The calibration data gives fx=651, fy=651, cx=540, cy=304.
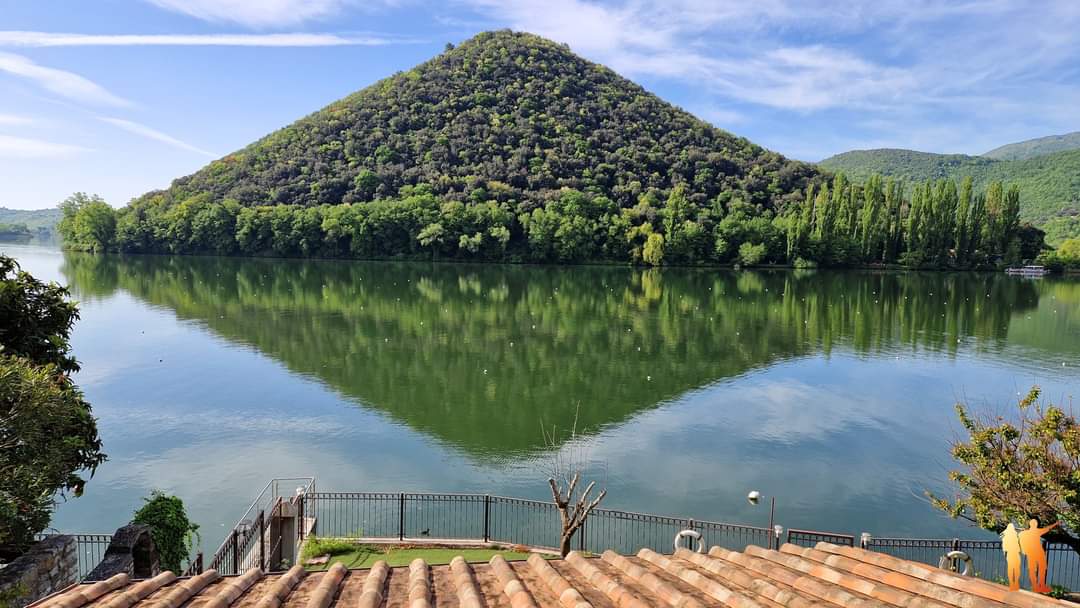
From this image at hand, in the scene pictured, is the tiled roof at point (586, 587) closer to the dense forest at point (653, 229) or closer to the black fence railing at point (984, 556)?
the black fence railing at point (984, 556)

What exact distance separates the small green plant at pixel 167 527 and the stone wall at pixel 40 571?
1539 millimetres

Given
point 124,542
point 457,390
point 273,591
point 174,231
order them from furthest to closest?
point 174,231 → point 457,390 → point 124,542 → point 273,591

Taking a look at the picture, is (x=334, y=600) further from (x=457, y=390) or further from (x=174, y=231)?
(x=174, y=231)

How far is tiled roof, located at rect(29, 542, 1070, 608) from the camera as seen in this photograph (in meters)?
6.04

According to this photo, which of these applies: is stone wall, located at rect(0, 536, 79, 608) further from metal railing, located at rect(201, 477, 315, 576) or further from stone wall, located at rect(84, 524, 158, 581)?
metal railing, located at rect(201, 477, 315, 576)

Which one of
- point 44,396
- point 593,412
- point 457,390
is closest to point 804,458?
point 593,412

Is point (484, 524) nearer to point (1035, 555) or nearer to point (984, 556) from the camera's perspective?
point (1035, 555)

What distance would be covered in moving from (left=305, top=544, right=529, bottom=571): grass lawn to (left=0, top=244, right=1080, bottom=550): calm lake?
3886mm

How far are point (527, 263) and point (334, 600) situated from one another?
93292 mm

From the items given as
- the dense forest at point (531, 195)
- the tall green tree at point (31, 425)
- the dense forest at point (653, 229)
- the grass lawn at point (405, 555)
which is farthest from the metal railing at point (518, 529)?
the dense forest at point (531, 195)

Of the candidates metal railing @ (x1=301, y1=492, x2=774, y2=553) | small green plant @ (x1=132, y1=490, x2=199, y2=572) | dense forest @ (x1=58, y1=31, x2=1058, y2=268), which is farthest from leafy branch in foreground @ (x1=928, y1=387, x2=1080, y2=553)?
dense forest @ (x1=58, y1=31, x2=1058, y2=268)

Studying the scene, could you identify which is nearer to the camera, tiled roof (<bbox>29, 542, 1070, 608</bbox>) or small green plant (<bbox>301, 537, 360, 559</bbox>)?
tiled roof (<bbox>29, 542, 1070, 608</bbox>)

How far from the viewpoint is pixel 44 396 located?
11.2m

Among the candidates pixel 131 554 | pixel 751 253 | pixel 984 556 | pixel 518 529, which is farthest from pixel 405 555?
pixel 751 253
